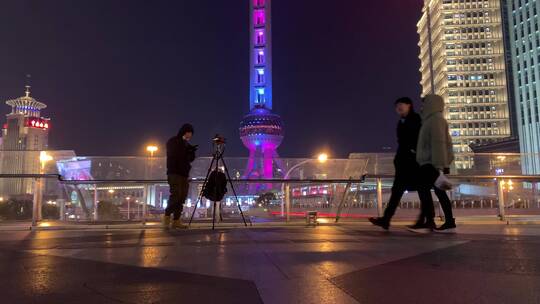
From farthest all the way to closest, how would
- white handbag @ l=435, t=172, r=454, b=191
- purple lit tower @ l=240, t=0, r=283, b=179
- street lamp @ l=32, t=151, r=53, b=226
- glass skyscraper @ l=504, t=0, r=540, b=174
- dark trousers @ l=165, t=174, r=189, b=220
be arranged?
purple lit tower @ l=240, t=0, r=283, b=179 → glass skyscraper @ l=504, t=0, r=540, b=174 → street lamp @ l=32, t=151, r=53, b=226 → dark trousers @ l=165, t=174, r=189, b=220 → white handbag @ l=435, t=172, r=454, b=191

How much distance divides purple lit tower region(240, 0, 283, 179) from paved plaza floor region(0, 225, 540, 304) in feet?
450

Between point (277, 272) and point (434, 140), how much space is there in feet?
12.3

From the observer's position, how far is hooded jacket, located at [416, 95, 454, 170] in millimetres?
6602

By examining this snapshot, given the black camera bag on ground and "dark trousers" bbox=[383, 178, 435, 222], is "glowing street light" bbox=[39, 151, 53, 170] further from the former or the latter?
"dark trousers" bbox=[383, 178, 435, 222]

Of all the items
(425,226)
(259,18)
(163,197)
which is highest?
(259,18)

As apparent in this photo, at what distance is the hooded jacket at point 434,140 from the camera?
660 cm

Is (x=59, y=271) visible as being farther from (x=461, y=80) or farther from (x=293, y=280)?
(x=461, y=80)

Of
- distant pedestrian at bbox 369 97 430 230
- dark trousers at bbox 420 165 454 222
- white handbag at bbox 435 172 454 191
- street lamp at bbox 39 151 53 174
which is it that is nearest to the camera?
white handbag at bbox 435 172 454 191

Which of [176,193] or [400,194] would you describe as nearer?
[400,194]

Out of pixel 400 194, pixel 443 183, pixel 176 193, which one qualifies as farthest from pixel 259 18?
pixel 443 183

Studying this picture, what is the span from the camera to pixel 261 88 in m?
146

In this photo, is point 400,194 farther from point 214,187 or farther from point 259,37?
point 259,37

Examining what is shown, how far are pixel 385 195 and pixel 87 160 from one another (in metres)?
7.52

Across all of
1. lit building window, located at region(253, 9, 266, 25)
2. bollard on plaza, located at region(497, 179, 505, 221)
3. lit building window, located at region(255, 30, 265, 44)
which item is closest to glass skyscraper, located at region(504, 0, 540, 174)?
lit building window, located at region(255, 30, 265, 44)
